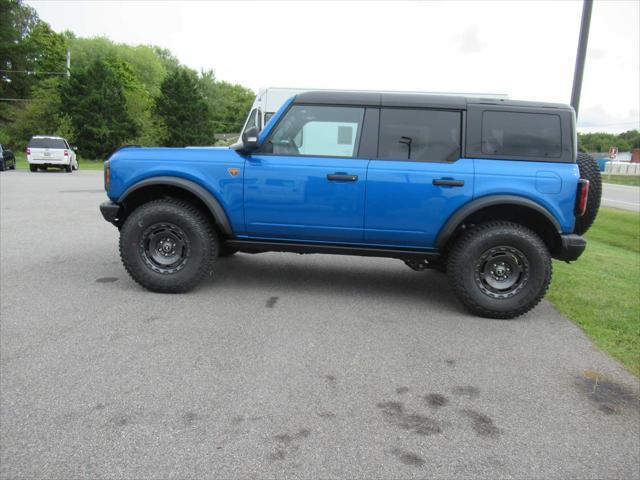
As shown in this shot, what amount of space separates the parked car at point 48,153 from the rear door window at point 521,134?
2440 centimetres

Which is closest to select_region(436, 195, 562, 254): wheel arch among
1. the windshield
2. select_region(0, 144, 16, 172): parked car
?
the windshield

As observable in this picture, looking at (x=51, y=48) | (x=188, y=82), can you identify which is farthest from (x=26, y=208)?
(x=51, y=48)

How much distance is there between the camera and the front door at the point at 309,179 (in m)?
4.59

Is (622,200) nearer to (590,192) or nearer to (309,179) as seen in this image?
(590,192)

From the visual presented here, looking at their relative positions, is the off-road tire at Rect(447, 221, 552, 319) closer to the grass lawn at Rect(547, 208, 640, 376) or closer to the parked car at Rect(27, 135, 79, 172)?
the grass lawn at Rect(547, 208, 640, 376)

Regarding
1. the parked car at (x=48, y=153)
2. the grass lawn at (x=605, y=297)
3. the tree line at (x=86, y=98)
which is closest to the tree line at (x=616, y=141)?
the tree line at (x=86, y=98)

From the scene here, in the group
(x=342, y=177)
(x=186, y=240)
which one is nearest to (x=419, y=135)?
(x=342, y=177)

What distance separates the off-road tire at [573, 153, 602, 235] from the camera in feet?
15.8

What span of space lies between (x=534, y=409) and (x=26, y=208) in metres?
10.8

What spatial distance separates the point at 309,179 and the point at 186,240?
54.3 inches

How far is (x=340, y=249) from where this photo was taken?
189 inches

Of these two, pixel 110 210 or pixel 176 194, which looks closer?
pixel 110 210

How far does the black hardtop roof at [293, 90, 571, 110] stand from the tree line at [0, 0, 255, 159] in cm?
4247

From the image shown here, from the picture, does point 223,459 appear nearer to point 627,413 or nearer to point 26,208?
point 627,413
